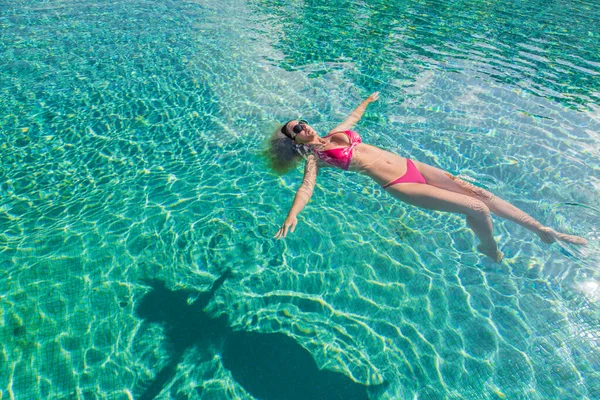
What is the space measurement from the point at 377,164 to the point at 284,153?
3.97 feet

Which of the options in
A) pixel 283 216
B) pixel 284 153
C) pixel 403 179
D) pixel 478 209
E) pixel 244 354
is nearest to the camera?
pixel 244 354

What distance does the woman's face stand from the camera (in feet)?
15.1

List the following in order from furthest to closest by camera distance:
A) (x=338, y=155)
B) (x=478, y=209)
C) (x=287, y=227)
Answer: (x=338, y=155), (x=478, y=209), (x=287, y=227)

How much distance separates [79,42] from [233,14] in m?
4.95

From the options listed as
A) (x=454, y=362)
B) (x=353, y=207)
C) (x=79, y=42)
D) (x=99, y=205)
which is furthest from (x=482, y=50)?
(x=79, y=42)

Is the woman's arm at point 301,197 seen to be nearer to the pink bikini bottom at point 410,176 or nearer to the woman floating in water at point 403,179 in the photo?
the woman floating in water at point 403,179

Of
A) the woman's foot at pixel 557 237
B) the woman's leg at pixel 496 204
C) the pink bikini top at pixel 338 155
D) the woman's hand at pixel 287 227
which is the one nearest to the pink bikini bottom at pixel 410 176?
the woman's leg at pixel 496 204

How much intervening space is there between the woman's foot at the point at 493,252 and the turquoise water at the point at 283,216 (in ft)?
0.31

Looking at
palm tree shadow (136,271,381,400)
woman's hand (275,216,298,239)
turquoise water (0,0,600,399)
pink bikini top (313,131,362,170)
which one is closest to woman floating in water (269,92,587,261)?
pink bikini top (313,131,362,170)

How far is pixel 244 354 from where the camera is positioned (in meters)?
3.79

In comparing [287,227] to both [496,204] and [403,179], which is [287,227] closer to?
[403,179]

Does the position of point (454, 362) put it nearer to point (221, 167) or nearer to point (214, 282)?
point (214, 282)

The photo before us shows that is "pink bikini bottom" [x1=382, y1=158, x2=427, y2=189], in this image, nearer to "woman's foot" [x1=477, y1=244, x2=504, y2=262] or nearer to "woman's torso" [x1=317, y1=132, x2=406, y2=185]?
"woman's torso" [x1=317, y1=132, x2=406, y2=185]

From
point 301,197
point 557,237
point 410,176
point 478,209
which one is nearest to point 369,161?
point 410,176
